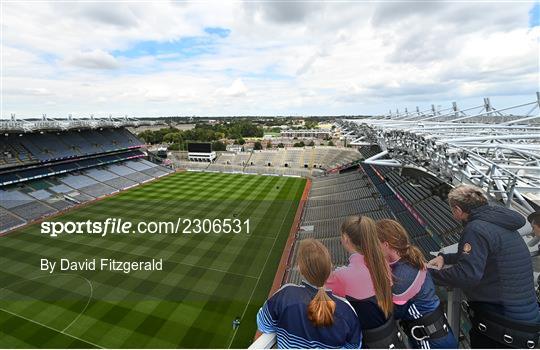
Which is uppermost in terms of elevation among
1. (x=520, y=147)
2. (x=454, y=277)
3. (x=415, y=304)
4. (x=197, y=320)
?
(x=520, y=147)

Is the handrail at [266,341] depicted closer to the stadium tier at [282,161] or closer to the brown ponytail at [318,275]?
the brown ponytail at [318,275]

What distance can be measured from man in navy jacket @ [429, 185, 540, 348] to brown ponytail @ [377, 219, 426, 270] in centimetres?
29

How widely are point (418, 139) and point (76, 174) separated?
4377cm

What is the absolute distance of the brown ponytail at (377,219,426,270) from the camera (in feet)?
8.69

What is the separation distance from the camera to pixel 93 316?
14.3 m

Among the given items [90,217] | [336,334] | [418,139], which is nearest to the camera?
[336,334]

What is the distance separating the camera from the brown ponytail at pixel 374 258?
93.2 inches

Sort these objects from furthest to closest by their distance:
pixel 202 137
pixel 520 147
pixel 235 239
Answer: pixel 202 137 → pixel 235 239 → pixel 520 147

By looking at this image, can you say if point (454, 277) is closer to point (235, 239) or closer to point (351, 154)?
point (235, 239)

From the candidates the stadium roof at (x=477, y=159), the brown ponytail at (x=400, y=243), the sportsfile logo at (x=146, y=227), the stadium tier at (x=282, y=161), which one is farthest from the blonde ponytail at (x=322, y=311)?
the stadium tier at (x=282, y=161)

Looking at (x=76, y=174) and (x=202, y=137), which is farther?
(x=202, y=137)

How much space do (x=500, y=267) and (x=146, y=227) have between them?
89.5 ft

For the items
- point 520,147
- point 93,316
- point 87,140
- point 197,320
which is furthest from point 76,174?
point 520,147

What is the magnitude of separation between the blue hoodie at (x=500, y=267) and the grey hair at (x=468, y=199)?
0.64 feet
